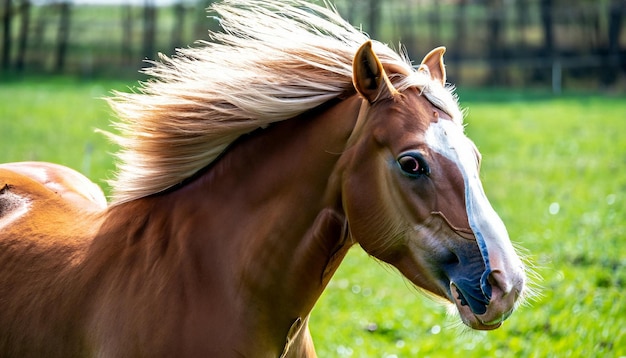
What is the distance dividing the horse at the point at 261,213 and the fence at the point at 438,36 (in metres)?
24.5

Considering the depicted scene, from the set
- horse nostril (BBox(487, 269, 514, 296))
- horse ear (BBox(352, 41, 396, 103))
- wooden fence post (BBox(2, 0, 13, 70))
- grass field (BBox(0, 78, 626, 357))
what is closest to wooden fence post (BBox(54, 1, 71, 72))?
wooden fence post (BBox(2, 0, 13, 70))

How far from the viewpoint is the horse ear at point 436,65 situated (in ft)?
10.2

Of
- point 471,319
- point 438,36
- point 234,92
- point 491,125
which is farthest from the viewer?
point 438,36

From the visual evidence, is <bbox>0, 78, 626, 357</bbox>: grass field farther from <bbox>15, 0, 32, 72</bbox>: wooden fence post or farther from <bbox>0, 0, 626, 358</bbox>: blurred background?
<bbox>15, 0, 32, 72</bbox>: wooden fence post

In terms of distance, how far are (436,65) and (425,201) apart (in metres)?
0.75

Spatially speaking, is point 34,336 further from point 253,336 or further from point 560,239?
point 560,239

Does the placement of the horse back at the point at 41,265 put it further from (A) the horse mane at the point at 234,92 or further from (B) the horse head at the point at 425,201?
(B) the horse head at the point at 425,201

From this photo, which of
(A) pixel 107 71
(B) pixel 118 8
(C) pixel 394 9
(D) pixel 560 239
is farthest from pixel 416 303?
(B) pixel 118 8

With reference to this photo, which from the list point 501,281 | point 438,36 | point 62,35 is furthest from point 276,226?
point 62,35

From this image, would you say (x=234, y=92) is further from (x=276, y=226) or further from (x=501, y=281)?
(x=501, y=281)

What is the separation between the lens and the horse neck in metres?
2.86

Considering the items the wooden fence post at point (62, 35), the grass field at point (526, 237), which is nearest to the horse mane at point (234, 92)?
the grass field at point (526, 237)

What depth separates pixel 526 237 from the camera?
27.9ft

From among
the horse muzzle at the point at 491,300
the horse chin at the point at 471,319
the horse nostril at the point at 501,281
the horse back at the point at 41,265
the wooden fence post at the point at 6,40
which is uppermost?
the horse nostril at the point at 501,281
